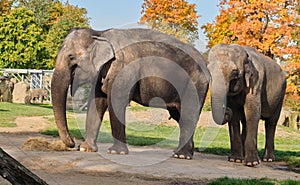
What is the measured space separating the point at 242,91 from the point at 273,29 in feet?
59.4

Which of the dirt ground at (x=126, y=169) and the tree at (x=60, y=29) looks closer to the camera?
the dirt ground at (x=126, y=169)

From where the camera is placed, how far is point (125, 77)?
381 inches

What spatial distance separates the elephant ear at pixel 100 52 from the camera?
9492 millimetres

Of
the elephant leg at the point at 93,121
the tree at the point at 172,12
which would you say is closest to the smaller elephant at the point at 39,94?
the tree at the point at 172,12

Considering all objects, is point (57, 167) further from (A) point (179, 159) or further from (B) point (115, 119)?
(A) point (179, 159)

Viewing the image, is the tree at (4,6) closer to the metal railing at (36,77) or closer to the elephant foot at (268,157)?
the metal railing at (36,77)

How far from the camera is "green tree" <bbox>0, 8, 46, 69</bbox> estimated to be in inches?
1897

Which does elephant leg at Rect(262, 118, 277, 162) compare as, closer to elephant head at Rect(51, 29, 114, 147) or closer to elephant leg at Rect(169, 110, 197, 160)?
elephant leg at Rect(169, 110, 197, 160)

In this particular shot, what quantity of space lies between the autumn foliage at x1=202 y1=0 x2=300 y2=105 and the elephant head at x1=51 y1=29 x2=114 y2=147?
1834cm

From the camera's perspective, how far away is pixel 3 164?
4570 mm

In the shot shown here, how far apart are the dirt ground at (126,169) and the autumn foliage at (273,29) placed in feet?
56.7

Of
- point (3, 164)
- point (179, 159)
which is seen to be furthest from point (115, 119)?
point (3, 164)

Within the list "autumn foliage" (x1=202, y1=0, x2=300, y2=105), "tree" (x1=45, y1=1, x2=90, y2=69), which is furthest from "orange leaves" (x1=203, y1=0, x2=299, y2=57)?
"tree" (x1=45, y1=1, x2=90, y2=69)

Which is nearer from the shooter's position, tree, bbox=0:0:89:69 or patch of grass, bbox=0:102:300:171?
patch of grass, bbox=0:102:300:171
